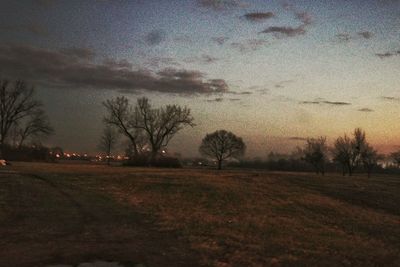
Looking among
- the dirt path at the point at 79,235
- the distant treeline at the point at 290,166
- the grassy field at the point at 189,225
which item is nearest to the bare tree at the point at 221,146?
the distant treeline at the point at 290,166

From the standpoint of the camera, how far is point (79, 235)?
15078mm

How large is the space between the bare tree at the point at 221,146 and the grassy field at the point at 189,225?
81.4 metres

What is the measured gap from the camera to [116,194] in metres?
27.4

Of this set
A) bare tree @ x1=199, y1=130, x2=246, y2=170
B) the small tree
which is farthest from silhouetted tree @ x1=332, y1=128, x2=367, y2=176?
bare tree @ x1=199, y1=130, x2=246, y2=170

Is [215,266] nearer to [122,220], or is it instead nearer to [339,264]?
[339,264]

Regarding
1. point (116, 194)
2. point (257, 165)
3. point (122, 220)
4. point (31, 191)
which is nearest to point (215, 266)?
point (122, 220)

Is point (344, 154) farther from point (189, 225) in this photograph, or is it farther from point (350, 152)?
point (189, 225)

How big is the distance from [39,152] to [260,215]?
66.5 meters

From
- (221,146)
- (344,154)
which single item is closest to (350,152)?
(344,154)

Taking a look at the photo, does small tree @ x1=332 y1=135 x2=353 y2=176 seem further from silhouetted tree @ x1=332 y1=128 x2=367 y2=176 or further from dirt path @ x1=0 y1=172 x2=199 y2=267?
dirt path @ x1=0 y1=172 x2=199 y2=267

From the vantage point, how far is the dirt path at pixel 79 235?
1241 cm

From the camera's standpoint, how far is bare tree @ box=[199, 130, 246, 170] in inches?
4532

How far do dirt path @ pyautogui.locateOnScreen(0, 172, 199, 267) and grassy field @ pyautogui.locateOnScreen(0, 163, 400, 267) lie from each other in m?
0.03

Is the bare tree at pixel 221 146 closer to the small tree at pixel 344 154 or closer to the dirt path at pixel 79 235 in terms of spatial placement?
the small tree at pixel 344 154
